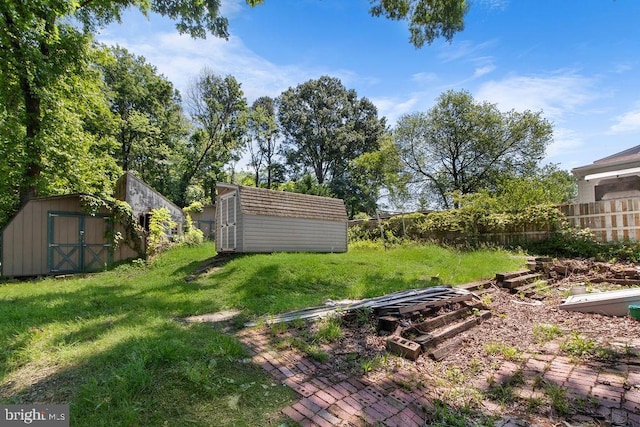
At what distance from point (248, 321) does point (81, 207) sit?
31.6 ft

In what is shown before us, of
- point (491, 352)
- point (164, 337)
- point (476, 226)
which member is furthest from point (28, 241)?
point (476, 226)

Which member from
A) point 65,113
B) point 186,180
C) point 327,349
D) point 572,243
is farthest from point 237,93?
point 327,349

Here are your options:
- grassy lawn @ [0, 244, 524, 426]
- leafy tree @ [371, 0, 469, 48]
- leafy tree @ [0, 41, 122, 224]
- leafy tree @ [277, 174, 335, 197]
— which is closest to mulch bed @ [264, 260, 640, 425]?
grassy lawn @ [0, 244, 524, 426]

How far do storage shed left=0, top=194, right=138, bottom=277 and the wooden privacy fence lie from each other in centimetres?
1524

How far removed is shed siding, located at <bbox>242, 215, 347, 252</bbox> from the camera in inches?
400

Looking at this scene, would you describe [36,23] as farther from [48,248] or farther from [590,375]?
[590,375]

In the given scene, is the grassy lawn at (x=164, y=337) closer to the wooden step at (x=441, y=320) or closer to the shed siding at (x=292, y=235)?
the wooden step at (x=441, y=320)

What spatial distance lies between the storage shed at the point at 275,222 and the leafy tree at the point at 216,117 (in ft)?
42.1

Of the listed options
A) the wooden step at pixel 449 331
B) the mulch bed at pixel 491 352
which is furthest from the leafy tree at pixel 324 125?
the mulch bed at pixel 491 352

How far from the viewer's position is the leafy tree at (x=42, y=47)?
7.64 meters

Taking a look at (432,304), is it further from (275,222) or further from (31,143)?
(31,143)

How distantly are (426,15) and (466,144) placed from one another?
14570mm

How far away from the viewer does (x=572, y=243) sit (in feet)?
29.2

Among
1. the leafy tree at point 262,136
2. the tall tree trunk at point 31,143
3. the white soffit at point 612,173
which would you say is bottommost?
the white soffit at point 612,173
